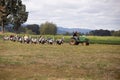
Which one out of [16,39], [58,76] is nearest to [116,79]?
[58,76]

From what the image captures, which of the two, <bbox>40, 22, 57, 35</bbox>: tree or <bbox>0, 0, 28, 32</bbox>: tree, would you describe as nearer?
<bbox>0, 0, 28, 32</bbox>: tree

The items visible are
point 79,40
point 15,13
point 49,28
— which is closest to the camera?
point 79,40

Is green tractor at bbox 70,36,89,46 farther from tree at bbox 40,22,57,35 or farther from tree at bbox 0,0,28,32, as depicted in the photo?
tree at bbox 40,22,57,35

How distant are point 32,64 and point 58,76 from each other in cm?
479

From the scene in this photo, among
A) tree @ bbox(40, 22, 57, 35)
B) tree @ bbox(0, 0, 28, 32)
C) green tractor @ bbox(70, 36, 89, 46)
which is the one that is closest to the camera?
green tractor @ bbox(70, 36, 89, 46)

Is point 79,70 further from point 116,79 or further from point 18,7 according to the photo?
point 18,7

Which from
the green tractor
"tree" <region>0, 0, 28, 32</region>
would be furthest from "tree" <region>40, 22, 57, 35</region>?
the green tractor

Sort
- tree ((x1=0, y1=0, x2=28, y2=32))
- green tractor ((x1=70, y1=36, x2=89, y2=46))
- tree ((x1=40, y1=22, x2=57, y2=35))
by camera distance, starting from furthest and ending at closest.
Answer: tree ((x1=40, y1=22, x2=57, y2=35)) → tree ((x1=0, y1=0, x2=28, y2=32)) → green tractor ((x1=70, y1=36, x2=89, y2=46))

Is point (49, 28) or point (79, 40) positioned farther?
point (49, 28)

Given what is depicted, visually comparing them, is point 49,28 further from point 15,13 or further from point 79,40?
point 79,40

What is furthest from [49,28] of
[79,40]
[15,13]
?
[79,40]

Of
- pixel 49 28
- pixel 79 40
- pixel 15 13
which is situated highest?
pixel 15 13

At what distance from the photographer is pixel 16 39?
54875 mm

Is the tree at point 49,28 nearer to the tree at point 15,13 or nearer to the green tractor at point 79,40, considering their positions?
the tree at point 15,13
